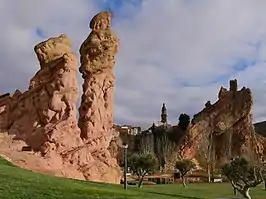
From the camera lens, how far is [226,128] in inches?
4444

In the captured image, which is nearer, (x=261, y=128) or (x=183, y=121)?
(x=183, y=121)

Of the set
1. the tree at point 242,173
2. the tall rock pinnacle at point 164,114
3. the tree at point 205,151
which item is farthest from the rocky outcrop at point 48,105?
the tall rock pinnacle at point 164,114

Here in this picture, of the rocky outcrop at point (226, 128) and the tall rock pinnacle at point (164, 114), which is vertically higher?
the tall rock pinnacle at point (164, 114)

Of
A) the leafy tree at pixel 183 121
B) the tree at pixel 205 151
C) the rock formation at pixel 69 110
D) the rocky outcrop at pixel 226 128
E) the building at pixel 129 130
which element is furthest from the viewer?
the building at pixel 129 130

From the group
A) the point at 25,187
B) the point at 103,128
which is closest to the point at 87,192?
the point at 25,187

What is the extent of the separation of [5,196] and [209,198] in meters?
20.7

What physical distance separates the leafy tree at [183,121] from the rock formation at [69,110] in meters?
79.0

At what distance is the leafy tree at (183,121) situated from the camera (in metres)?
125

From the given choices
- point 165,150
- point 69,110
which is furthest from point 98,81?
point 165,150

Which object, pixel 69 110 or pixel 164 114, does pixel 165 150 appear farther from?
pixel 69 110

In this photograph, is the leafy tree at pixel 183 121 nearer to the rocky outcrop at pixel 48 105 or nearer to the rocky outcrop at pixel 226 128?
the rocky outcrop at pixel 226 128

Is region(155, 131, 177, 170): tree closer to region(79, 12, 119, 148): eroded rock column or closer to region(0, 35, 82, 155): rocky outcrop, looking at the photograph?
region(79, 12, 119, 148): eroded rock column

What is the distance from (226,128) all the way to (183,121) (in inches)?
661

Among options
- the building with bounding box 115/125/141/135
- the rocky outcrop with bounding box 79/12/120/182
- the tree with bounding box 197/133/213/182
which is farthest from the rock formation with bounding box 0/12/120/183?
the building with bounding box 115/125/141/135
